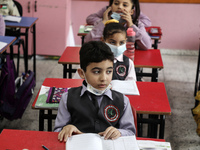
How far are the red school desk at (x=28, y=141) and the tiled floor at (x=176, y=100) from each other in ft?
5.07

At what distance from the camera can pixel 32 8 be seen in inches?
190

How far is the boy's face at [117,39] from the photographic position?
257cm

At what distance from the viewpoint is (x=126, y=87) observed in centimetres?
230

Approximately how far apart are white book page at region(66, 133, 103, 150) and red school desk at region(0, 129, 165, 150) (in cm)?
6

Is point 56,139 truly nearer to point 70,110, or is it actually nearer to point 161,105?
point 70,110

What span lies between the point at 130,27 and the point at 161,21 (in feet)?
6.85

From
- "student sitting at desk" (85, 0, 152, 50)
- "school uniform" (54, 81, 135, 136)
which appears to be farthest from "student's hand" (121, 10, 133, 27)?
"school uniform" (54, 81, 135, 136)

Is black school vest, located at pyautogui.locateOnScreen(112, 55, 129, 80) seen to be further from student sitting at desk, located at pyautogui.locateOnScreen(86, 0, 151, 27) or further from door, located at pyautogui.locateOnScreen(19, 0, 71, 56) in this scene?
door, located at pyautogui.locateOnScreen(19, 0, 71, 56)

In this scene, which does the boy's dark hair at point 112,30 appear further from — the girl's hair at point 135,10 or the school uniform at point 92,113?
the girl's hair at point 135,10

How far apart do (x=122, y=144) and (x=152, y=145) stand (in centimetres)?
15

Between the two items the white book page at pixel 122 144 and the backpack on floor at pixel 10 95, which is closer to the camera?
the white book page at pixel 122 144

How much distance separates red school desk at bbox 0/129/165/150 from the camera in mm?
1552

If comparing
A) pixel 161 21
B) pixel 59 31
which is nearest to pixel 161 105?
pixel 59 31

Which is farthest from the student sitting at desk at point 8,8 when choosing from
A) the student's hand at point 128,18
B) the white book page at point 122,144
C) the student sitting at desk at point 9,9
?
the white book page at point 122,144
